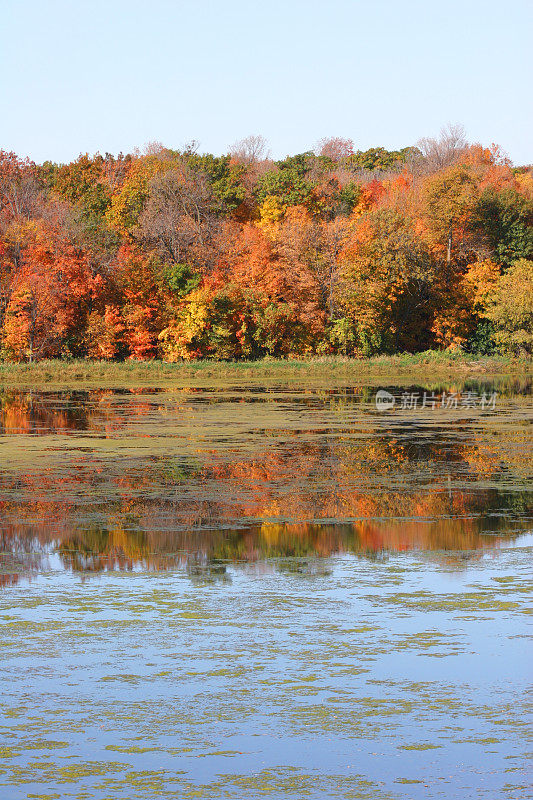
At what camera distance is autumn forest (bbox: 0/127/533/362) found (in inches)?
2329

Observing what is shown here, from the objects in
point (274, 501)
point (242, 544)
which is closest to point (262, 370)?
point (274, 501)

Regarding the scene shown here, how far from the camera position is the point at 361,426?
89.8ft

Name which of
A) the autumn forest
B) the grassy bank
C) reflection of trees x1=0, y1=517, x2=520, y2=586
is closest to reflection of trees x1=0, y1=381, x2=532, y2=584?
reflection of trees x1=0, y1=517, x2=520, y2=586

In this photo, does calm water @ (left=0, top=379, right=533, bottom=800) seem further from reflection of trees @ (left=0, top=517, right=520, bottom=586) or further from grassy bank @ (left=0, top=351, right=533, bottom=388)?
grassy bank @ (left=0, top=351, right=533, bottom=388)

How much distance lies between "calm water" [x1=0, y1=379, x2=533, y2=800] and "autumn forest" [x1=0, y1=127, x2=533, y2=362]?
132ft

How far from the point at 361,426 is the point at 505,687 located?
65.9 feet

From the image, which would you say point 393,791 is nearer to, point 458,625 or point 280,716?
point 280,716

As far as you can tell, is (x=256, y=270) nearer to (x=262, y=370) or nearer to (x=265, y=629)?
(x=262, y=370)

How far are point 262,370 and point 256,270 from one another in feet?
28.9

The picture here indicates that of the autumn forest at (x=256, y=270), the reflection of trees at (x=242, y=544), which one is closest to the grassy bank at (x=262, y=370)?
the autumn forest at (x=256, y=270)

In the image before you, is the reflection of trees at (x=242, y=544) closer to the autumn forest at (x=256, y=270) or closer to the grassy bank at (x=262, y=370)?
the grassy bank at (x=262, y=370)

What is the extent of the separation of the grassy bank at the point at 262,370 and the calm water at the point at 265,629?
103ft

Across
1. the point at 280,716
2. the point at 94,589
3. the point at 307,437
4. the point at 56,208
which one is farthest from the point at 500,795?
the point at 56,208

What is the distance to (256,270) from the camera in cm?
6281
